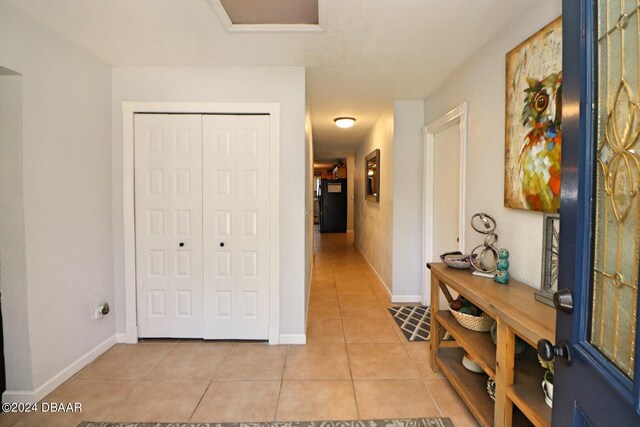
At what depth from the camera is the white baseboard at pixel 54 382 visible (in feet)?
6.24

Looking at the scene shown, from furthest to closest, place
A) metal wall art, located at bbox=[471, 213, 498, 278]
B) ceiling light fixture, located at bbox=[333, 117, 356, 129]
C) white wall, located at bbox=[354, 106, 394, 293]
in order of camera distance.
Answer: ceiling light fixture, located at bbox=[333, 117, 356, 129] → white wall, located at bbox=[354, 106, 394, 293] → metal wall art, located at bbox=[471, 213, 498, 278]

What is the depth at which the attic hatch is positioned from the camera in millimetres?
1799

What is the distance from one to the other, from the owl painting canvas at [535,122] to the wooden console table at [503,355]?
530 mm

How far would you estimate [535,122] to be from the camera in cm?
171

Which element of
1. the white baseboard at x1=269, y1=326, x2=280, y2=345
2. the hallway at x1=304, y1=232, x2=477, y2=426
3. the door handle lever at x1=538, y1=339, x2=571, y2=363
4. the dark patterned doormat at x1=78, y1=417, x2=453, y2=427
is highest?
the door handle lever at x1=538, y1=339, x2=571, y2=363

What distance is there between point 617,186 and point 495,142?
1.60m

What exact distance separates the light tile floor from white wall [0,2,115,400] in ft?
1.03

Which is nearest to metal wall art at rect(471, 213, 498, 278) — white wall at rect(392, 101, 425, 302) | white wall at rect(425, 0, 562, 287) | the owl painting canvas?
white wall at rect(425, 0, 562, 287)

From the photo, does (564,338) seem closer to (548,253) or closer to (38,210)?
(548,253)

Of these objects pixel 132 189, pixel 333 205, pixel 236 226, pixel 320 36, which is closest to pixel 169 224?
pixel 132 189

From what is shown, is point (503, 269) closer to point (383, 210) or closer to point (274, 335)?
point (274, 335)

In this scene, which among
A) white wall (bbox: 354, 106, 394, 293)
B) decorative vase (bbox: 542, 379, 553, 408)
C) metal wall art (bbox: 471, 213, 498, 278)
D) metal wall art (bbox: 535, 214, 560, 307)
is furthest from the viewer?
white wall (bbox: 354, 106, 394, 293)

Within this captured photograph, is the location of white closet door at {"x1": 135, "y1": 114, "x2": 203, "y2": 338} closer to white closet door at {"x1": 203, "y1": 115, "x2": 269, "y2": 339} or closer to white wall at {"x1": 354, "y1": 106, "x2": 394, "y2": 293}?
white closet door at {"x1": 203, "y1": 115, "x2": 269, "y2": 339}

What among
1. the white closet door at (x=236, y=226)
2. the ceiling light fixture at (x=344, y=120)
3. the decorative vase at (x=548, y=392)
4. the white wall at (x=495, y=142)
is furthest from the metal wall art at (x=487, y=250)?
the ceiling light fixture at (x=344, y=120)
